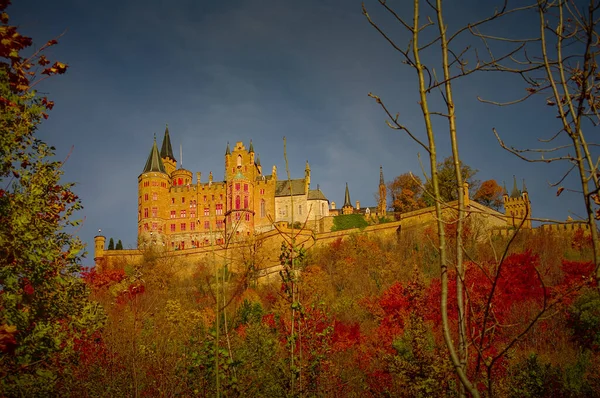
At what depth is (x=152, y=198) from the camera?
62.4 meters

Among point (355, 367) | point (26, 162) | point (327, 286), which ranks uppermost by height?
point (26, 162)

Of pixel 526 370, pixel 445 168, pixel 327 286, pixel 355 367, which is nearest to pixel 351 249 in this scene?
pixel 327 286

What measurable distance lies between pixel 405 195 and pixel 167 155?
34.0 metres

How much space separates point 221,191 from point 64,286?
55.4 m

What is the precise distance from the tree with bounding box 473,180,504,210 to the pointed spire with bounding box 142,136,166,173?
40679 mm

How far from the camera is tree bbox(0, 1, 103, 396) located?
5215 millimetres

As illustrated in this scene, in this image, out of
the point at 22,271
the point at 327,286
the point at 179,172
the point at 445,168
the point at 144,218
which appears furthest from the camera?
the point at 179,172

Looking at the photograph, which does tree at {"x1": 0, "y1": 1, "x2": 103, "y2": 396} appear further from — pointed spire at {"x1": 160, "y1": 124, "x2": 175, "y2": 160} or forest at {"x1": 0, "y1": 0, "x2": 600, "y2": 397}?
pointed spire at {"x1": 160, "y1": 124, "x2": 175, "y2": 160}

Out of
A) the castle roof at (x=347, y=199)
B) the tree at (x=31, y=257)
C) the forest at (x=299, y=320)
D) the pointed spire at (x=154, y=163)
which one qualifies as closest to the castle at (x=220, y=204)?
the pointed spire at (x=154, y=163)

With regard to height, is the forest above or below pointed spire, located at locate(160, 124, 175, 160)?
below

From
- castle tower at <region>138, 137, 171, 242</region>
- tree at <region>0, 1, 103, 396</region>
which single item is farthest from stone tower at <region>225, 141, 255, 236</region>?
tree at <region>0, 1, 103, 396</region>

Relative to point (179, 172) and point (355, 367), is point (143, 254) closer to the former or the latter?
point (179, 172)

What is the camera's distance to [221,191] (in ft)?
208

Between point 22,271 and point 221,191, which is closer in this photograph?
point 22,271
